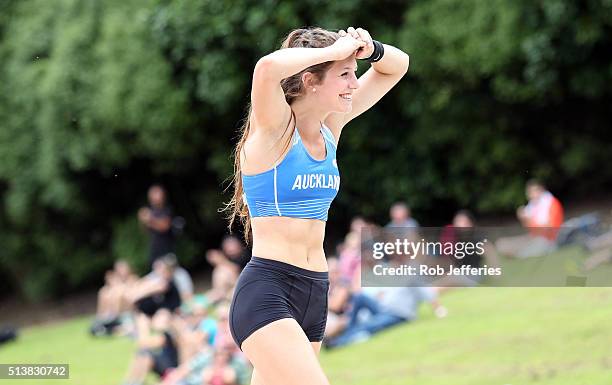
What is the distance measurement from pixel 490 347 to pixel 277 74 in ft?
21.5

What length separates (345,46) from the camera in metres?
4.22

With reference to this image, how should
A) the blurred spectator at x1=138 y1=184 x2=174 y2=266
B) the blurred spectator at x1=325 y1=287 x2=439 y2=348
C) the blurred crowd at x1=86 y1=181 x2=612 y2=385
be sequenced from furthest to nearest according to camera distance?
the blurred spectator at x1=138 y1=184 x2=174 y2=266 < the blurred spectator at x1=325 y1=287 x2=439 y2=348 < the blurred crowd at x1=86 y1=181 x2=612 y2=385

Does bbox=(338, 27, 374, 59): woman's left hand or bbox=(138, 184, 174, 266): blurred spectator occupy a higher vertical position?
bbox=(138, 184, 174, 266): blurred spectator

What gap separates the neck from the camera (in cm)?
438

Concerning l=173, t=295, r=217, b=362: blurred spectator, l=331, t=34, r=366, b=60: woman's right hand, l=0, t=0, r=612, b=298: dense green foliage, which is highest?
l=0, t=0, r=612, b=298: dense green foliage

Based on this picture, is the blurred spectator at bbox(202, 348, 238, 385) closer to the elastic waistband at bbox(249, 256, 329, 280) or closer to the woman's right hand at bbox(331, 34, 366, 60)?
the elastic waistband at bbox(249, 256, 329, 280)

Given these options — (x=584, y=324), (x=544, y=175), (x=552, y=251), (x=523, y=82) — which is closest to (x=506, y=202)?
(x=544, y=175)

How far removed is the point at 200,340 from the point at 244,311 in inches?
226

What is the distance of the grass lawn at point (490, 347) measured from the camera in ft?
29.7

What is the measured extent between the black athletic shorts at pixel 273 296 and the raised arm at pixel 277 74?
590 millimetres

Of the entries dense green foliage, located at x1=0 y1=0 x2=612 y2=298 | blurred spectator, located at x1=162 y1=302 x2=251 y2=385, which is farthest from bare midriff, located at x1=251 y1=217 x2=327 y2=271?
dense green foliage, located at x1=0 y1=0 x2=612 y2=298

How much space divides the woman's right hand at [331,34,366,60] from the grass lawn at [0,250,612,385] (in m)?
4.76

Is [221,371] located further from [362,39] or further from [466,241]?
[362,39]

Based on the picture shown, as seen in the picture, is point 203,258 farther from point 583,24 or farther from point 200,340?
point 200,340
